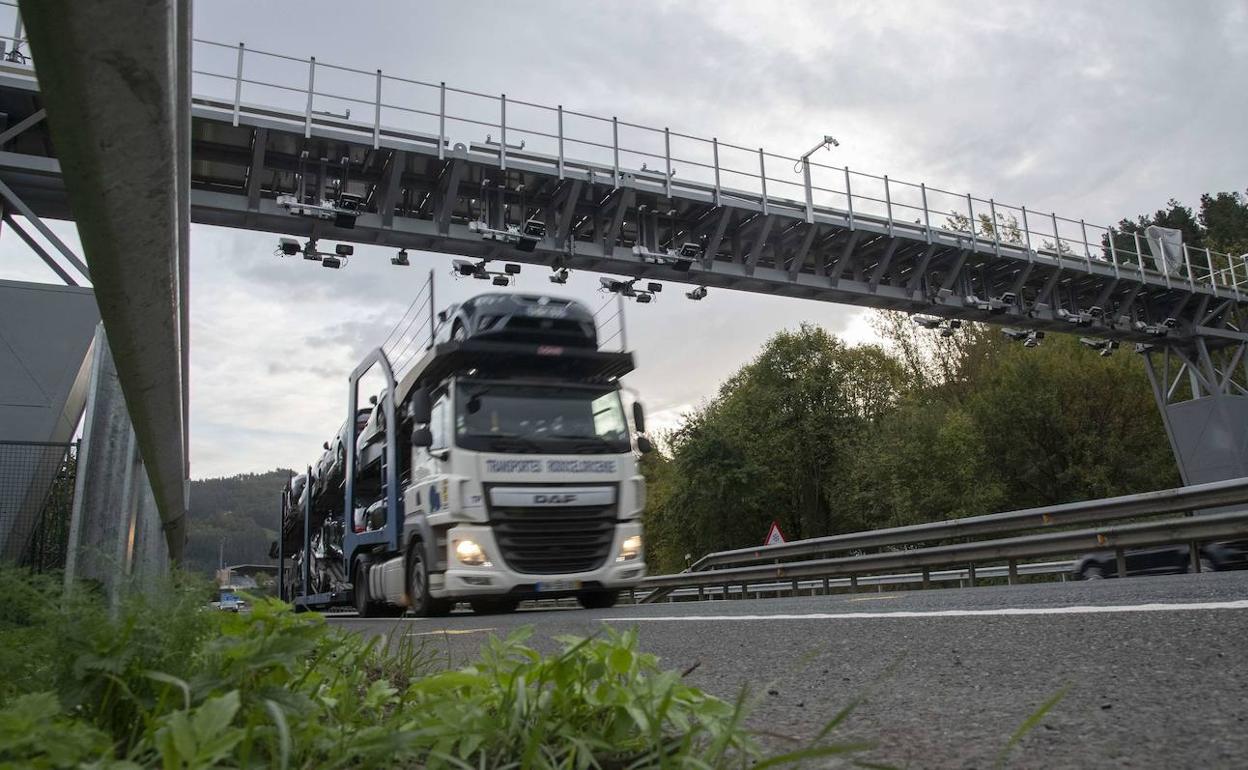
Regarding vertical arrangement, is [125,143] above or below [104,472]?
above

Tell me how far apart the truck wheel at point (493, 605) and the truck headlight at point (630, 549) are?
1.54 m

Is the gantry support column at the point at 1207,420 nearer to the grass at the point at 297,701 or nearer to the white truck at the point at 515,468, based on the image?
the white truck at the point at 515,468

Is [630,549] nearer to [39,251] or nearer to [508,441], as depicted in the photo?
[508,441]

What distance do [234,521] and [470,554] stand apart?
13.7ft

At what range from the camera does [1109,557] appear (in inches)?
529

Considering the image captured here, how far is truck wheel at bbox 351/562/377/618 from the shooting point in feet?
46.9

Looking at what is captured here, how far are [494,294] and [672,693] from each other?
10.7m

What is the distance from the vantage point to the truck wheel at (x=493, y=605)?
11.5m

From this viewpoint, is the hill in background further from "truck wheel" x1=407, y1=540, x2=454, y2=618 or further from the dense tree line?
the dense tree line

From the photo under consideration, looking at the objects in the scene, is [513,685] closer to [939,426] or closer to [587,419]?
[587,419]

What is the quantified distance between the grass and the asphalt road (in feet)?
0.83

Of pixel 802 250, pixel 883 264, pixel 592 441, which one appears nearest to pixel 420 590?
pixel 592 441

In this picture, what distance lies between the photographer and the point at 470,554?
35.2ft

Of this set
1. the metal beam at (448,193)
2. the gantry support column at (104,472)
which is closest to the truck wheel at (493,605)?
the gantry support column at (104,472)
